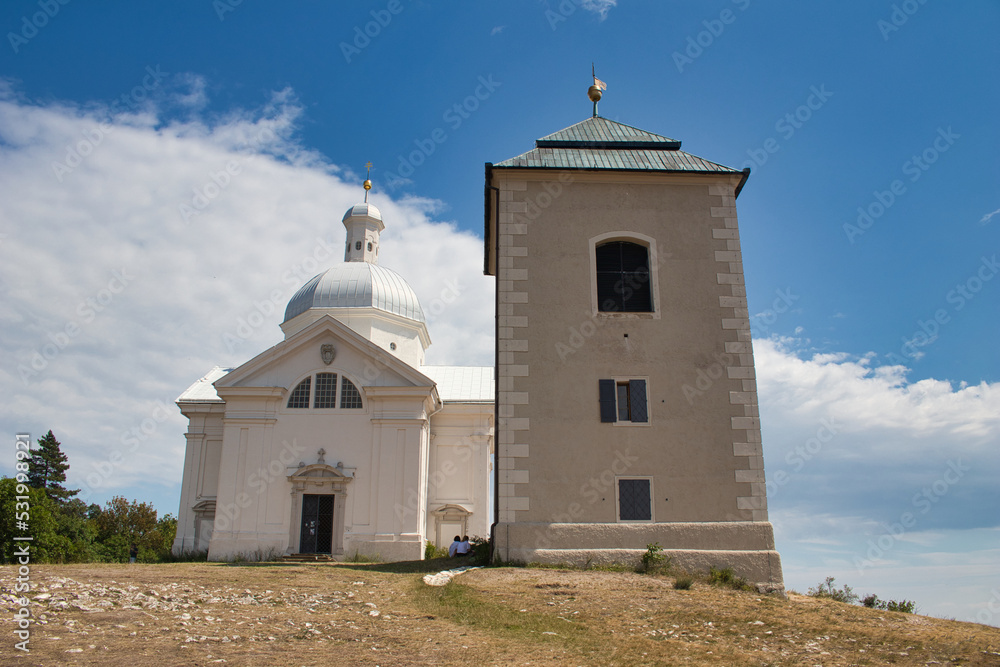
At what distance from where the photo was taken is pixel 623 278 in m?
18.2

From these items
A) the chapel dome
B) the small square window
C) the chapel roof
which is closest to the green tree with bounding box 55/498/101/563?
the chapel dome

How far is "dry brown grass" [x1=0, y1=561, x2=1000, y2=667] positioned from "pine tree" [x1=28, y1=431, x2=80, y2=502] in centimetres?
5153

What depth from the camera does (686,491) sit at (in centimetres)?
1620

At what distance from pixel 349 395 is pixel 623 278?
13749mm

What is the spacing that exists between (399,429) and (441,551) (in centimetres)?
574

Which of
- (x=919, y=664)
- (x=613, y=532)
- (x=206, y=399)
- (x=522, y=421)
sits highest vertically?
(x=206, y=399)

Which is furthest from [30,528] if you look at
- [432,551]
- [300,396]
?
[432,551]

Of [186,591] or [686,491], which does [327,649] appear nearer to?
[186,591]

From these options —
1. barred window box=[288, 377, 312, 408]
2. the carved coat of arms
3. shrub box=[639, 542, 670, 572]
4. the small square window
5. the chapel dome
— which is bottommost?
shrub box=[639, 542, 670, 572]

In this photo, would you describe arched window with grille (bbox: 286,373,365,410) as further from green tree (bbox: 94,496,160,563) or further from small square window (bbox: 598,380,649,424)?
green tree (bbox: 94,496,160,563)

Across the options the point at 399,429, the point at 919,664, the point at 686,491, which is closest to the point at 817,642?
the point at 919,664

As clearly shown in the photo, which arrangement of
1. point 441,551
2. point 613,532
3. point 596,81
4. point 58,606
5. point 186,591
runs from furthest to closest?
point 441,551 < point 596,81 < point 613,532 < point 186,591 < point 58,606

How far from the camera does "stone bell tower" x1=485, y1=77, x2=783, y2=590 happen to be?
15844 mm

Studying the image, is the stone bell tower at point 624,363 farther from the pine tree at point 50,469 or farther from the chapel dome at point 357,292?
the pine tree at point 50,469
